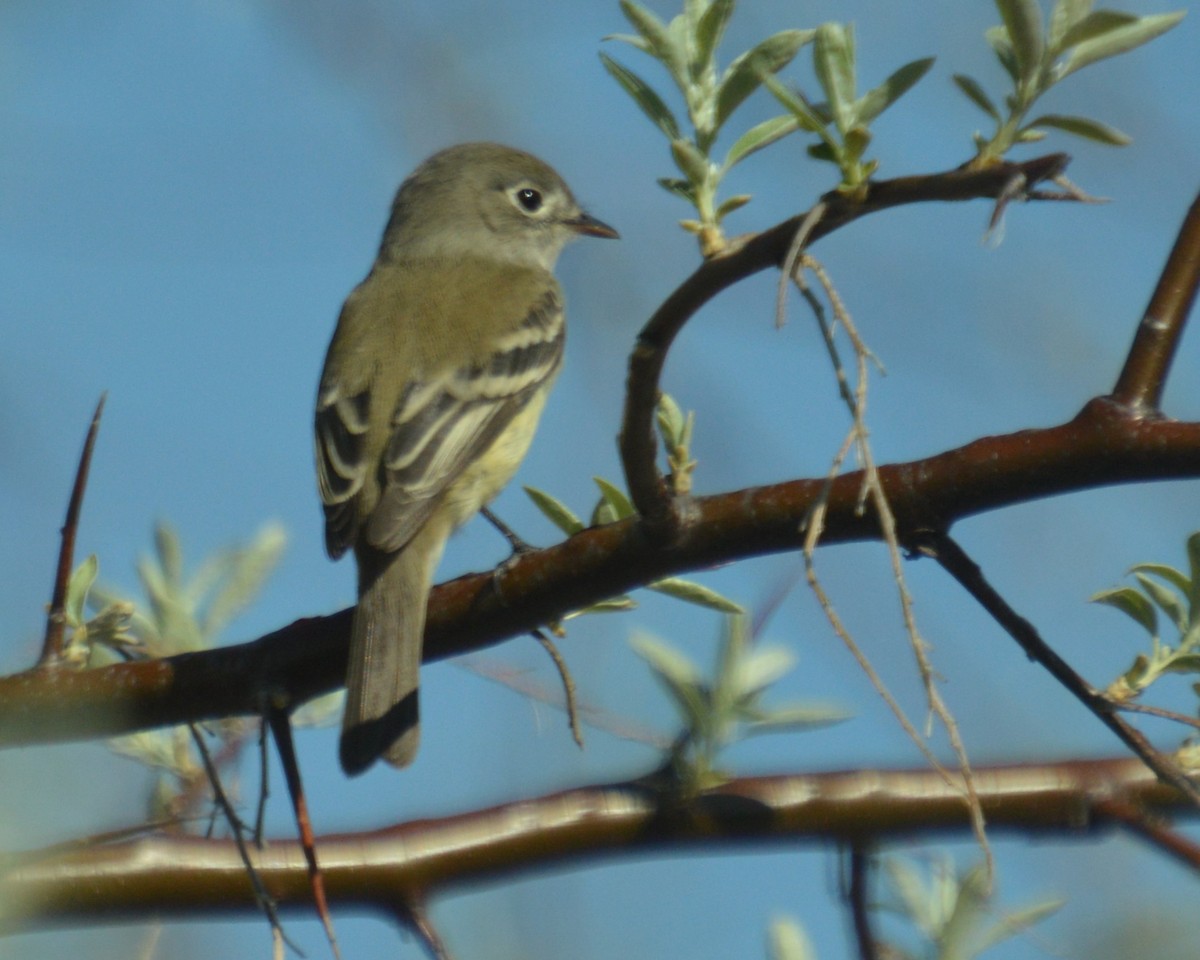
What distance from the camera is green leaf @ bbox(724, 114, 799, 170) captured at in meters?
2.22

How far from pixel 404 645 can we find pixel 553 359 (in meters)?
2.06

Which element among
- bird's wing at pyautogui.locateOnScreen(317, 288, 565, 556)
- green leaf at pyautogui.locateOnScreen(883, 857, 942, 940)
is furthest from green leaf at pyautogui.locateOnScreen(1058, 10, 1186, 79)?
bird's wing at pyautogui.locateOnScreen(317, 288, 565, 556)

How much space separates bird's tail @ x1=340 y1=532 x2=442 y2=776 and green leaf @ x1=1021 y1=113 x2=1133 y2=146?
1685mm

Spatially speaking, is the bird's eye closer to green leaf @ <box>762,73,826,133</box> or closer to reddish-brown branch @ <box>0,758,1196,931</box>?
reddish-brown branch @ <box>0,758,1196,931</box>

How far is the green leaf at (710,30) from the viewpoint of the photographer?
Answer: 223 cm

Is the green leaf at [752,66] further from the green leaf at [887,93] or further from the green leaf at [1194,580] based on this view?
the green leaf at [1194,580]

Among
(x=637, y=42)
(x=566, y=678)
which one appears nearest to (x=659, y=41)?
(x=637, y=42)

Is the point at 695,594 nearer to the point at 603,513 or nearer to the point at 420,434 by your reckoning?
the point at 603,513

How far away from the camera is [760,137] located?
89.3 inches

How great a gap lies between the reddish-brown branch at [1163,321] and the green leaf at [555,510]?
105 centimetres

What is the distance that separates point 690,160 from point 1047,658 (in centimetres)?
89

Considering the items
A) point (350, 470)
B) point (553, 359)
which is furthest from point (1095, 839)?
point (553, 359)

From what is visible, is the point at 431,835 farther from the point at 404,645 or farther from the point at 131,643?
the point at 131,643

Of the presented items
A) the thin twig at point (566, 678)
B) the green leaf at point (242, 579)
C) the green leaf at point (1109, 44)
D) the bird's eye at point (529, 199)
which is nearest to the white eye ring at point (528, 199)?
the bird's eye at point (529, 199)
